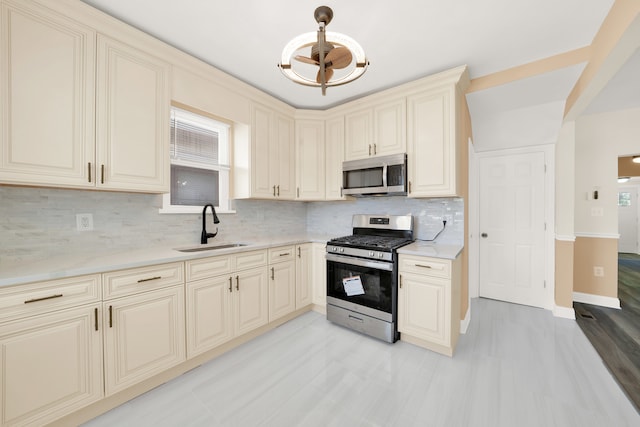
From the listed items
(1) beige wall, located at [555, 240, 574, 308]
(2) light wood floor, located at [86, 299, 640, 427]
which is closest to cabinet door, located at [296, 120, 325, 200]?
(2) light wood floor, located at [86, 299, 640, 427]

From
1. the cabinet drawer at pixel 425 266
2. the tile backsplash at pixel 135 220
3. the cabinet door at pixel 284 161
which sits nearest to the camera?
the tile backsplash at pixel 135 220

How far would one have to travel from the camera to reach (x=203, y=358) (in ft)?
6.74

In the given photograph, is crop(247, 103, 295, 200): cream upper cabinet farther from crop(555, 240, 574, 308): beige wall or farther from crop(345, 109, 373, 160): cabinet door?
crop(555, 240, 574, 308): beige wall

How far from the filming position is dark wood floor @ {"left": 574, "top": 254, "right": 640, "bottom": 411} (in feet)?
6.13

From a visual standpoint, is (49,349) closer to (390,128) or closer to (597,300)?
(390,128)

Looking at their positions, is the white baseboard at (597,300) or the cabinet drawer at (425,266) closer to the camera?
the cabinet drawer at (425,266)

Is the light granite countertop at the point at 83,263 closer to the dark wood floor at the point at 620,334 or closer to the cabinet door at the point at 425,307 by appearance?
the cabinet door at the point at 425,307

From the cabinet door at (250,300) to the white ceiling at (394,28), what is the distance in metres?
1.99

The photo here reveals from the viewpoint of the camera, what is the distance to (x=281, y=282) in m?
2.70

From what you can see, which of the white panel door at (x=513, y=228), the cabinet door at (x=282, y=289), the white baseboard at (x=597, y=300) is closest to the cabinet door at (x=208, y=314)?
the cabinet door at (x=282, y=289)

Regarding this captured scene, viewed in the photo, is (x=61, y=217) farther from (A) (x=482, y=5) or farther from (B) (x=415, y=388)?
(A) (x=482, y=5)

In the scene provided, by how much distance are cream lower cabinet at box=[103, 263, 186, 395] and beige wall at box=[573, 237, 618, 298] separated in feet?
16.0

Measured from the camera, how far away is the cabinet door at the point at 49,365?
4.05 ft

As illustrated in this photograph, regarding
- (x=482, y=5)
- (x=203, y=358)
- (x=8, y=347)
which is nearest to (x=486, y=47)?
(x=482, y=5)
